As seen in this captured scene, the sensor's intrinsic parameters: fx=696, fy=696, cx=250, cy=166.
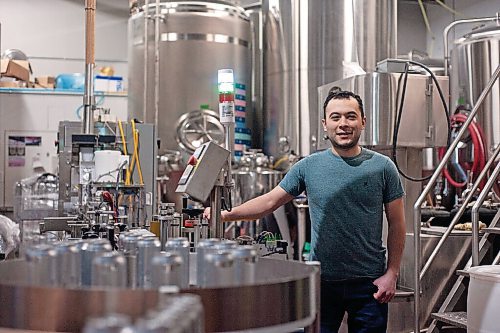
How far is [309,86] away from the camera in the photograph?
5461 millimetres

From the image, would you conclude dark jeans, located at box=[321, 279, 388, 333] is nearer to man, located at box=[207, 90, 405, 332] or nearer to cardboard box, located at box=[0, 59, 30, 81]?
man, located at box=[207, 90, 405, 332]

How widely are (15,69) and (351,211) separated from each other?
4597 millimetres

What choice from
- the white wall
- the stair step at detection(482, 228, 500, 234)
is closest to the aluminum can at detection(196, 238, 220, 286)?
the stair step at detection(482, 228, 500, 234)

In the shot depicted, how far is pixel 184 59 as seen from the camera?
224 inches

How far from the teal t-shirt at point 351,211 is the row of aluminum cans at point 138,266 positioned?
3.42 ft

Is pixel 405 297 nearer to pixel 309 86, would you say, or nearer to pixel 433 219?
pixel 433 219

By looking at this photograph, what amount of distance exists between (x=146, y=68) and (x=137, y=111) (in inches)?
14.4

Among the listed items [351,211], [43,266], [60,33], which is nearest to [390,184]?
[351,211]

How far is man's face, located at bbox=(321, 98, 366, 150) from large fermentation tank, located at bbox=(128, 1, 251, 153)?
310cm

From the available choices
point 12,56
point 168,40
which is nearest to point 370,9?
point 168,40

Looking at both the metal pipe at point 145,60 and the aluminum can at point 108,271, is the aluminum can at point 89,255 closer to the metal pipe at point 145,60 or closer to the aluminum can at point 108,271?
the aluminum can at point 108,271

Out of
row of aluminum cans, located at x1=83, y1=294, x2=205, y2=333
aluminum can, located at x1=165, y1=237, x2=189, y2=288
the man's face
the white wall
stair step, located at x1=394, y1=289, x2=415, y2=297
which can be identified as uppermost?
the white wall

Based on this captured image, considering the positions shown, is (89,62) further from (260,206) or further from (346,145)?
(346,145)

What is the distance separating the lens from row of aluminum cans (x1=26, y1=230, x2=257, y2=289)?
1374 millimetres
